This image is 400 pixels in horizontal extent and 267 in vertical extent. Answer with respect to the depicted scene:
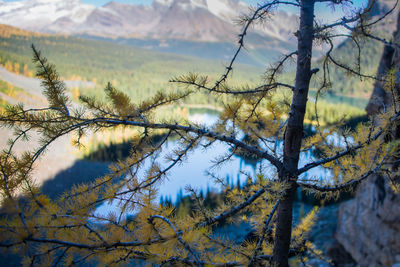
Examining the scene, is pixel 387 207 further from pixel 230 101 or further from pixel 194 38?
pixel 194 38

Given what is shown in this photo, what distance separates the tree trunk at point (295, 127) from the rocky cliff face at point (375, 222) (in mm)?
2008

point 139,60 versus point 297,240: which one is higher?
point 139,60

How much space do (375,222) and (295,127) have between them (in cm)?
370

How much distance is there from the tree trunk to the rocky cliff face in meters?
2.01

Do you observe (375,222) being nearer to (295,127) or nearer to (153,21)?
(295,127)

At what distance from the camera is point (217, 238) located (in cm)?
136

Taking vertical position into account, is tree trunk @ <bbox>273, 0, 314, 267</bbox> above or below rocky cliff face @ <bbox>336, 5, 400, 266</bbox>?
above

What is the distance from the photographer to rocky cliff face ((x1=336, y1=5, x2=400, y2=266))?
3.45m

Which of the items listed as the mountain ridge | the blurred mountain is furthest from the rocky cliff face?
the mountain ridge

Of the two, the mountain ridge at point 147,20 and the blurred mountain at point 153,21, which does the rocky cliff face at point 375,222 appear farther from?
the mountain ridge at point 147,20

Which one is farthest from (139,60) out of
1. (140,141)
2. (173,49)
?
(140,141)

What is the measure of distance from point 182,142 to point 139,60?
11.3 m

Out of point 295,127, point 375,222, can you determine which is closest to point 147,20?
point 375,222

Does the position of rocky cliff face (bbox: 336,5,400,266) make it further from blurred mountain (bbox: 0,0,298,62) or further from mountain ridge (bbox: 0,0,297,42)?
mountain ridge (bbox: 0,0,297,42)
